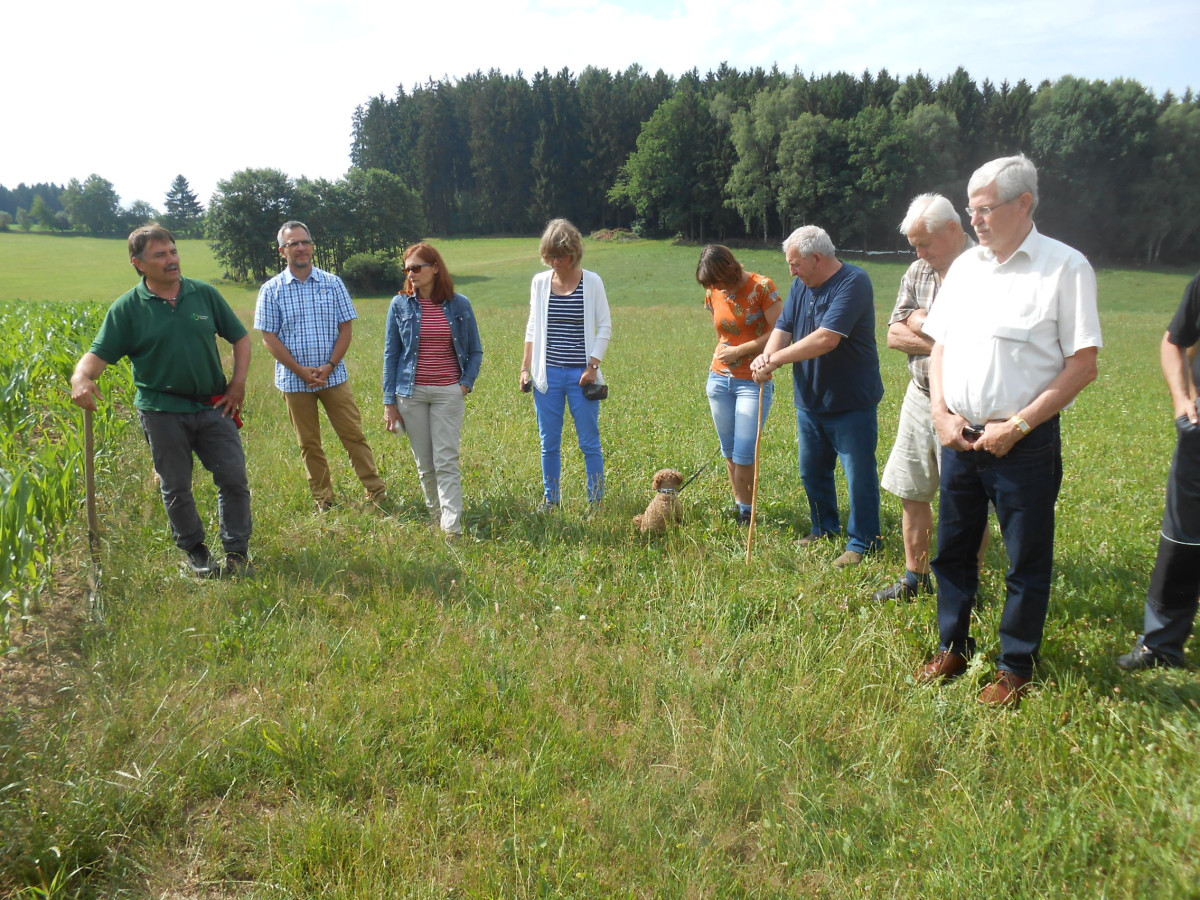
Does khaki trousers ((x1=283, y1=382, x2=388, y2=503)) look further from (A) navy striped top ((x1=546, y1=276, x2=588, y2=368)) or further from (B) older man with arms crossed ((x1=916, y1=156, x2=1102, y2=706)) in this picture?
(B) older man with arms crossed ((x1=916, y1=156, x2=1102, y2=706))

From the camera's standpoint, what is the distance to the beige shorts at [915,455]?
4.18m

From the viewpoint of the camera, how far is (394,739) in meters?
3.21

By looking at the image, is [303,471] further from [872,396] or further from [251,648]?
[872,396]

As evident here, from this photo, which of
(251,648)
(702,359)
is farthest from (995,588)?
(702,359)

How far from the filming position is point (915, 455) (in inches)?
167

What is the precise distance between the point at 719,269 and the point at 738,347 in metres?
0.58

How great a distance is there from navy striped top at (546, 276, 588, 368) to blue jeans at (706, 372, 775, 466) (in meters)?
1.06

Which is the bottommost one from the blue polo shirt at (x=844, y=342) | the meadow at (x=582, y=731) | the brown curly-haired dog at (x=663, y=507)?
the meadow at (x=582, y=731)

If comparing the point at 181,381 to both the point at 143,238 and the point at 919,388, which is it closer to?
the point at 143,238

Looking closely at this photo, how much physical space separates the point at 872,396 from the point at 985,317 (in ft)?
5.37

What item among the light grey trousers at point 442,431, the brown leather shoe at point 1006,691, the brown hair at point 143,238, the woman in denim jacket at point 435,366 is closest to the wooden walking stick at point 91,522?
the brown hair at point 143,238

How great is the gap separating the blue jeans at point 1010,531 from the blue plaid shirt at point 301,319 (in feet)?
16.1

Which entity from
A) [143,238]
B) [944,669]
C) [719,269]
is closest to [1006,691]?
[944,669]

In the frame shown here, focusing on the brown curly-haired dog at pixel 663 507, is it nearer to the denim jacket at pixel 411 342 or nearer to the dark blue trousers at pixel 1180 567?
the denim jacket at pixel 411 342
